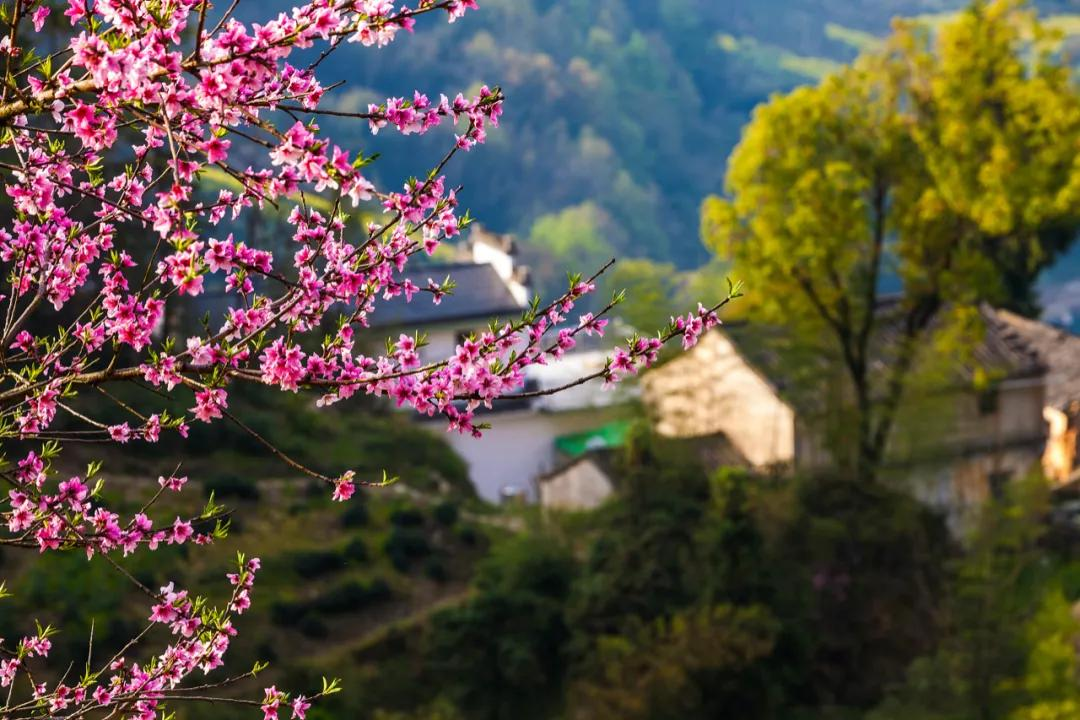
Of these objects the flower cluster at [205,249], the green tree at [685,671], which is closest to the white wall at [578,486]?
the green tree at [685,671]

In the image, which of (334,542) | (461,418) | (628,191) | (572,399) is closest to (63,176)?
(461,418)

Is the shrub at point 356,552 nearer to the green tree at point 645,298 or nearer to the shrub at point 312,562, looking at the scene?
the shrub at point 312,562

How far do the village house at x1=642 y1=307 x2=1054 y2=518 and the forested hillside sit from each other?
41894 mm

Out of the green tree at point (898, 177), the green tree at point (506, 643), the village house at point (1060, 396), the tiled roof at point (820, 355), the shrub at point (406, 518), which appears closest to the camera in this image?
the green tree at point (506, 643)

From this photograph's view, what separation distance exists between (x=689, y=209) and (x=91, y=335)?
335 feet

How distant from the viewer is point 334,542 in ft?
86.0

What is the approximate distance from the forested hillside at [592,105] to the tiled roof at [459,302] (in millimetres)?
32835

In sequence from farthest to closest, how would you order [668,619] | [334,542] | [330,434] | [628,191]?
[628,191] < [330,434] < [334,542] < [668,619]

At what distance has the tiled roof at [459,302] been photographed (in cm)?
4181

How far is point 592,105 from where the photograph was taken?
108438 mm

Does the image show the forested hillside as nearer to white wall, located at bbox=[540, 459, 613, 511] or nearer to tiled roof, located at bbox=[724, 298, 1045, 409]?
tiled roof, located at bbox=[724, 298, 1045, 409]

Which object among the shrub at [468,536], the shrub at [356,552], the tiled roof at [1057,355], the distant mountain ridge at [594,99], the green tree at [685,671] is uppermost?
the distant mountain ridge at [594,99]

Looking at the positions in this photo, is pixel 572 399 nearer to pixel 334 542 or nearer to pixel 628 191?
pixel 334 542

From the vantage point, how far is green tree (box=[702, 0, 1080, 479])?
90.1 ft
